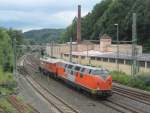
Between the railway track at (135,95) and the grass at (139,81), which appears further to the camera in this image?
the grass at (139,81)

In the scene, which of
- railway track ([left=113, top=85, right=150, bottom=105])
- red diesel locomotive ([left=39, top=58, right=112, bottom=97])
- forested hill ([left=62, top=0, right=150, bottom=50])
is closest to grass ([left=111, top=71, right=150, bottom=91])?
railway track ([left=113, top=85, right=150, bottom=105])

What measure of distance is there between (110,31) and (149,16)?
55.7ft

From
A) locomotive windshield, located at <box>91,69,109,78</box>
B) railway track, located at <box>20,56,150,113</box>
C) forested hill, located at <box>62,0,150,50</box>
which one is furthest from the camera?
forested hill, located at <box>62,0,150,50</box>

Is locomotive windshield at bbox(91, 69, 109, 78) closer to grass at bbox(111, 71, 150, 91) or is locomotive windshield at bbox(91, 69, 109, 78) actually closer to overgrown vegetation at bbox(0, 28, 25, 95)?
grass at bbox(111, 71, 150, 91)

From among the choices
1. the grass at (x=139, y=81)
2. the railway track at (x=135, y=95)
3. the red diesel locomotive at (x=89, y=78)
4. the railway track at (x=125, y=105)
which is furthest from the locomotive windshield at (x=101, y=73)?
the grass at (x=139, y=81)

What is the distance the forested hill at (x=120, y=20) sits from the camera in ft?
369

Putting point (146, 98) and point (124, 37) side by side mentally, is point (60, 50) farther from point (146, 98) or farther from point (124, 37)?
point (146, 98)

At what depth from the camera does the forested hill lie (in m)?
112

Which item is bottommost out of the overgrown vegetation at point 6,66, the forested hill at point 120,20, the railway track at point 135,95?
the railway track at point 135,95

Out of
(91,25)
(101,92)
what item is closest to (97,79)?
(101,92)

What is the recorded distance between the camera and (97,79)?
38031 mm

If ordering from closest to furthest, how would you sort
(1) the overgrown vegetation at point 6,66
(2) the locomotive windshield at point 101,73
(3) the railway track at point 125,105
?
(3) the railway track at point 125,105 < (2) the locomotive windshield at point 101,73 < (1) the overgrown vegetation at point 6,66

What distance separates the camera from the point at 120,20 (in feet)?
410

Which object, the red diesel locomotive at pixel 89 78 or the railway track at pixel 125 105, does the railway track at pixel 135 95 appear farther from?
the red diesel locomotive at pixel 89 78
